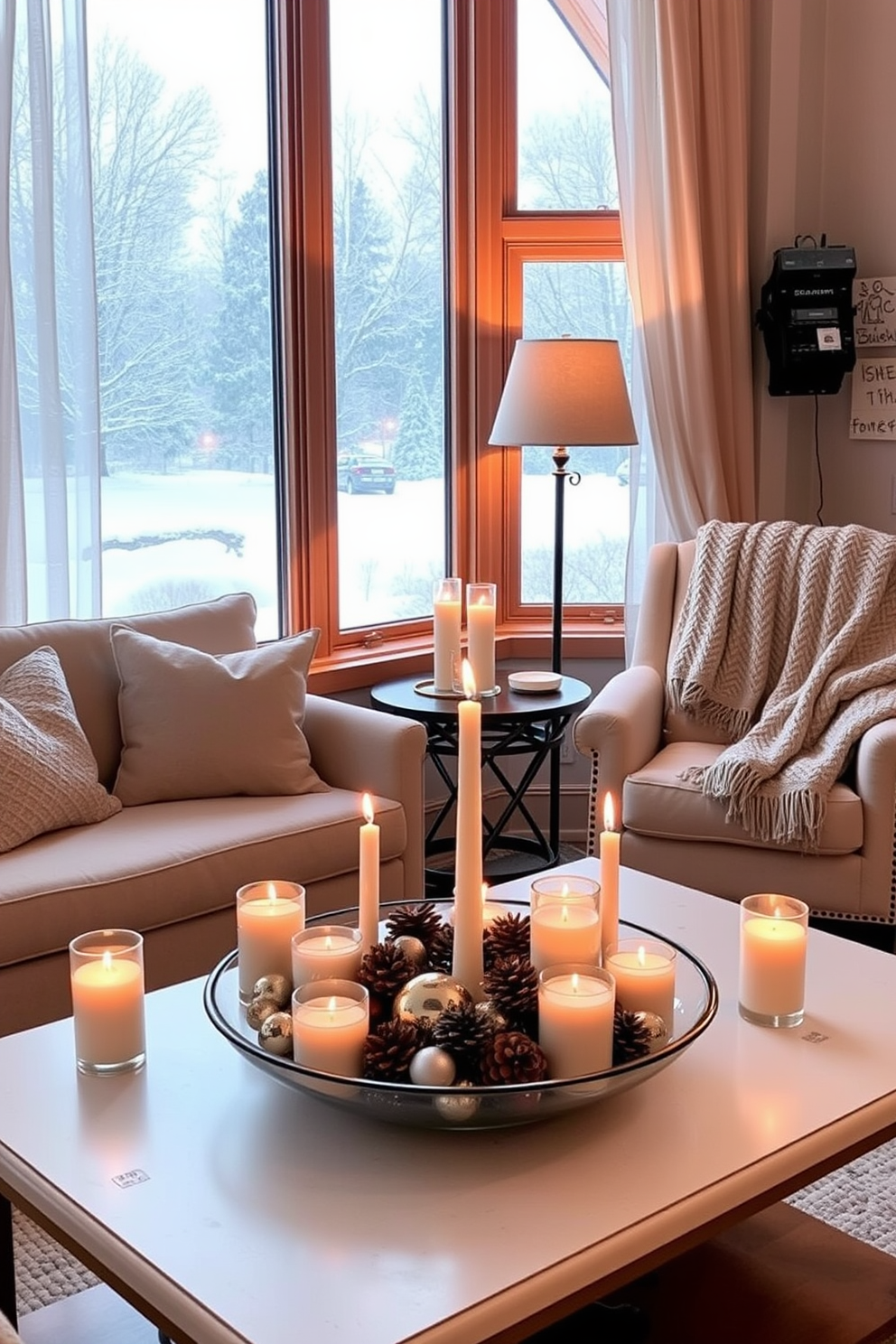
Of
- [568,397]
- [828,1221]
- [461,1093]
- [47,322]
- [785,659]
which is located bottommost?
[828,1221]

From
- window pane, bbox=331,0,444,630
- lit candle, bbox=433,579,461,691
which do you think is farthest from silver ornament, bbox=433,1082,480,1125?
window pane, bbox=331,0,444,630

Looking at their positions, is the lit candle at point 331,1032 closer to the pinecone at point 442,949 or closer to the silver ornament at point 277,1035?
the silver ornament at point 277,1035

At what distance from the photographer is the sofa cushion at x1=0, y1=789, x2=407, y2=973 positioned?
2.46m

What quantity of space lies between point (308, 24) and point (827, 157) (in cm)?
152

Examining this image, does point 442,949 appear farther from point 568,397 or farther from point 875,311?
point 875,311

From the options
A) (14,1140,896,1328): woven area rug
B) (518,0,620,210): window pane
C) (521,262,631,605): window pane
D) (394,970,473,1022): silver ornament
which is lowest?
(14,1140,896,1328): woven area rug

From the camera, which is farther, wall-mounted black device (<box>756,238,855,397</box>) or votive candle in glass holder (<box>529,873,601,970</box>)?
wall-mounted black device (<box>756,238,855,397</box>)

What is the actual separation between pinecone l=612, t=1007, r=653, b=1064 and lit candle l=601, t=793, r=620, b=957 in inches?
6.0

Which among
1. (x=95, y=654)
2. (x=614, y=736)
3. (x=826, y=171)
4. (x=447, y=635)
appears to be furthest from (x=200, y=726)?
(x=826, y=171)

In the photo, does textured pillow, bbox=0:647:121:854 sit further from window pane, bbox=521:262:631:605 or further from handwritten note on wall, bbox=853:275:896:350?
handwritten note on wall, bbox=853:275:896:350

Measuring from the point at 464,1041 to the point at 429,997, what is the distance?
94 mm

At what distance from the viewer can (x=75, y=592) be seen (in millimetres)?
3188

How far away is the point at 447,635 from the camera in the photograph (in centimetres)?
346

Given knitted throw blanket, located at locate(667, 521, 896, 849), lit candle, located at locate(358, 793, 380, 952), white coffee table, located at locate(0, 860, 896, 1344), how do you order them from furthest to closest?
knitted throw blanket, located at locate(667, 521, 896, 849), lit candle, located at locate(358, 793, 380, 952), white coffee table, located at locate(0, 860, 896, 1344)
